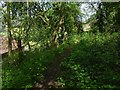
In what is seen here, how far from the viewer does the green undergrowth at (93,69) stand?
932 cm

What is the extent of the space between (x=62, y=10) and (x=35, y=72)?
10764 mm

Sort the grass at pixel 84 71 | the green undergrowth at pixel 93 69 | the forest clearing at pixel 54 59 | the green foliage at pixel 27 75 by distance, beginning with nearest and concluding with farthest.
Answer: the green undergrowth at pixel 93 69 → the grass at pixel 84 71 → the forest clearing at pixel 54 59 → the green foliage at pixel 27 75

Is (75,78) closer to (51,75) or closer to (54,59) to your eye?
(51,75)

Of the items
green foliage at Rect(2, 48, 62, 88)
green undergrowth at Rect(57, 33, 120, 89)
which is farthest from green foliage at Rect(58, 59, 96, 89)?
green foliage at Rect(2, 48, 62, 88)

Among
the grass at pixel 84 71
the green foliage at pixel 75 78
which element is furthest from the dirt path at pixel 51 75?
the green foliage at pixel 75 78

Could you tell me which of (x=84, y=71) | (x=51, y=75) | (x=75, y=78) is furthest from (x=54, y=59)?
(x=75, y=78)

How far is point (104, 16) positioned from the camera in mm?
23234

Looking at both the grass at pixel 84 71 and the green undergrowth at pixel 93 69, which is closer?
the green undergrowth at pixel 93 69

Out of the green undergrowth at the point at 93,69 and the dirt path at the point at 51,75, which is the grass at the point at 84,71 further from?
the dirt path at the point at 51,75

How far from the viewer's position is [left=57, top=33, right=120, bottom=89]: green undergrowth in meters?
9.32

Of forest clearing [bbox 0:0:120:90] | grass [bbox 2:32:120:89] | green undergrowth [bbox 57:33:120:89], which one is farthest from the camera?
forest clearing [bbox 0:0:120:90]

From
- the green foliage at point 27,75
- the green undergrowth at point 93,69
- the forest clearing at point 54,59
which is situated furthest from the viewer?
the green foliage at point 27,75

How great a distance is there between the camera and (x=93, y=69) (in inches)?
421

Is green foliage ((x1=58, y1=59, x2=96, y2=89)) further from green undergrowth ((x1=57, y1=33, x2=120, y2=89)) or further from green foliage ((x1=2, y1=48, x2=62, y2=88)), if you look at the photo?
green foliage ((x1=2, y1=48, x2=62, y2=88))
